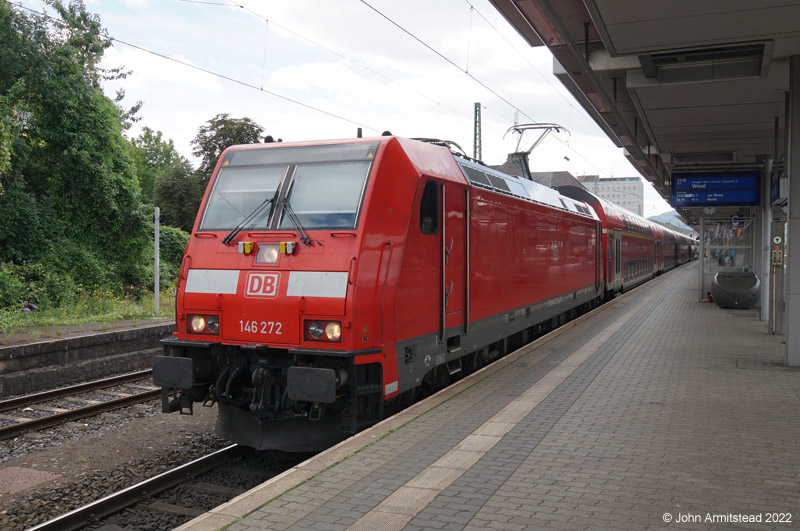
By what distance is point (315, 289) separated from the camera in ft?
21.2

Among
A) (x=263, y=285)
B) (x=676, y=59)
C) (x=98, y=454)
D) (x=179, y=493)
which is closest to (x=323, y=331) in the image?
(x=263, y=285)

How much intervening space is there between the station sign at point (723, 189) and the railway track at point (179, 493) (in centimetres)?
1438

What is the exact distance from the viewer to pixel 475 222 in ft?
29.1

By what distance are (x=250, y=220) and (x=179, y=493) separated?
2837mm

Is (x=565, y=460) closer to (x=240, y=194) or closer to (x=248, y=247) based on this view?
(x=248, y=247)

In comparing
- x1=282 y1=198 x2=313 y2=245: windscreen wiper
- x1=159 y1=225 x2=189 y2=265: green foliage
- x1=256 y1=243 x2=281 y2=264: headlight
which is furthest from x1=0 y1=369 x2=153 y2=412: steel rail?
x1=159 y1=225 x2=189 y2=265: green foliage

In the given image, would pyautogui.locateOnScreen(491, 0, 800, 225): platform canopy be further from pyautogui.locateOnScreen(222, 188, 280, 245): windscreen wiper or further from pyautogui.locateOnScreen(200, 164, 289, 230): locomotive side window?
pyautogui.locateOnScreen(222, 188, 280, 245): windscreen wiper

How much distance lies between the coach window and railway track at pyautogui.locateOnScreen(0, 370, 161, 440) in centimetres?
541

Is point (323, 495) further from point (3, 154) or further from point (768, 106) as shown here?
point (3, 154)

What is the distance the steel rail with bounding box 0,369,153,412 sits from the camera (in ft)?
31.4

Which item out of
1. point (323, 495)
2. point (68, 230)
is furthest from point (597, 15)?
point (68, 230)

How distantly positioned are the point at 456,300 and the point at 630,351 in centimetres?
476

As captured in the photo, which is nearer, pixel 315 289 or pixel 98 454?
pixel 315 289

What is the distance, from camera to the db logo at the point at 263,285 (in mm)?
6680
